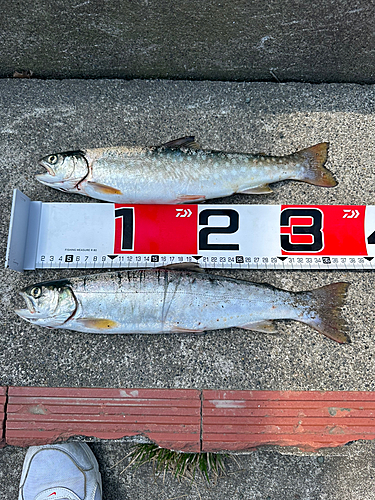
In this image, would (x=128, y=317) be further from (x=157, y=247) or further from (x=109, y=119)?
(x=109, y=119)

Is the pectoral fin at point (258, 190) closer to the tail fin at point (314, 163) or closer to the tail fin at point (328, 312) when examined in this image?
the tail fin at point (314, 163)

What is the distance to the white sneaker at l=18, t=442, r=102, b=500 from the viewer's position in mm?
2973

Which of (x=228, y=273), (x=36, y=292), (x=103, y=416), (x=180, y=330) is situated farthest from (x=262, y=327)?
(x=36, y=292)

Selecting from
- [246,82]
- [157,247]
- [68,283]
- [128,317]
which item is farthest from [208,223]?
[246,82]

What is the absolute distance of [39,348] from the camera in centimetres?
285

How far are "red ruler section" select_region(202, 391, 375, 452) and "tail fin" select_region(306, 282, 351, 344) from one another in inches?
19.5

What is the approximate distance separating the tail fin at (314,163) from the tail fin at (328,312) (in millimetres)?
943

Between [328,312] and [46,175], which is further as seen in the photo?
[46,175]

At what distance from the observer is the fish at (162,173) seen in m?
2.90

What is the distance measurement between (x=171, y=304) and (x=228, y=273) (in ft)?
1.89

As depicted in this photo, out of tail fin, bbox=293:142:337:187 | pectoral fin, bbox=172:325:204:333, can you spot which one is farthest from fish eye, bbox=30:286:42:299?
tail fin, bbox=293:142:337:187

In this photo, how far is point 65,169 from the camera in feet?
9.55

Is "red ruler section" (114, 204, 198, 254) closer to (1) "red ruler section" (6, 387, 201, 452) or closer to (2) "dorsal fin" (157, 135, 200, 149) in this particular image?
(2) "dorsal fin" (157, 135, 200, 149)

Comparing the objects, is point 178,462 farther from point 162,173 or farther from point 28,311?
point 162,173
